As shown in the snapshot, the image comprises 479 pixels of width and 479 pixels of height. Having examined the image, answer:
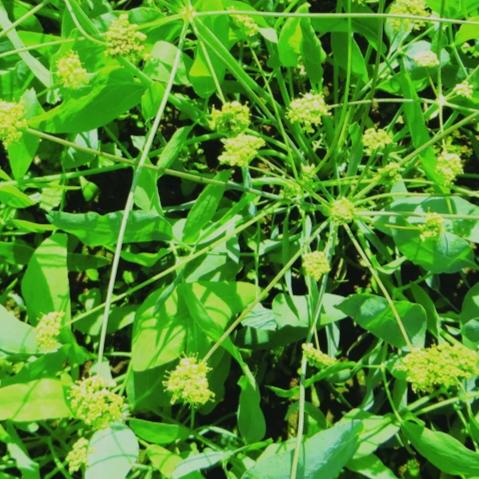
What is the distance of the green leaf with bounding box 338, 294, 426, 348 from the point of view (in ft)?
3.53

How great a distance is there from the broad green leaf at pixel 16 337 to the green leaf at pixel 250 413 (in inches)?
14.3

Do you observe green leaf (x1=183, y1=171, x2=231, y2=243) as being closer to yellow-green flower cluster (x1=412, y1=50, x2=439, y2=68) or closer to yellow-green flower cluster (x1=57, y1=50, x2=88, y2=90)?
yellow-green flower cluster (x1=57, y1=50, x2=88, y2=90)

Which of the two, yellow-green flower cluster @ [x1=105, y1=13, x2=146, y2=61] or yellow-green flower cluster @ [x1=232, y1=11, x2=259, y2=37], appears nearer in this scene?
yellow-green flower cluster @ [x1=105, y1=13, x2=146, y2=61]

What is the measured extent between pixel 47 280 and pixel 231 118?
449 mm

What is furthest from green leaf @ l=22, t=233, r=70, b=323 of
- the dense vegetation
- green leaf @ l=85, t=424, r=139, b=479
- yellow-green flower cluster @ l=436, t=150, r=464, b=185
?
yellow-green flower cluster @ l=436, t=150, r=464, b=185

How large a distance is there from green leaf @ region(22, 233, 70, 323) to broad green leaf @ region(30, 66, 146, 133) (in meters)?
0.21

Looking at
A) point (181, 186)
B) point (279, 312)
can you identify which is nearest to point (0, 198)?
point (181, 186)

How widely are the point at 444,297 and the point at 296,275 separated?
294mm

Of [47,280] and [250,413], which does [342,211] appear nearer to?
[250,413]

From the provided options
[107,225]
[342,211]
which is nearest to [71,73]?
[107,225]

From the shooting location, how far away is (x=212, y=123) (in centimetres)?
103

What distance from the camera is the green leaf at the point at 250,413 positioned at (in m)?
1.14

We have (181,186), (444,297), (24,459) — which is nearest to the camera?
(24,459)

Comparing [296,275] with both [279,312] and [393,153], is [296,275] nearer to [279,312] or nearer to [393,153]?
[279,312]
